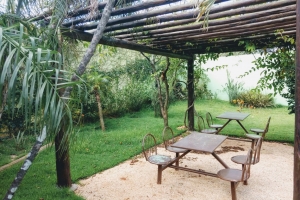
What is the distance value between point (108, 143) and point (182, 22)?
129 inches

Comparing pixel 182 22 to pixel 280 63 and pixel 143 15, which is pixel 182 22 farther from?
pixel 280 63

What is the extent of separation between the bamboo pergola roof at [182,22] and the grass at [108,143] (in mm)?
1474

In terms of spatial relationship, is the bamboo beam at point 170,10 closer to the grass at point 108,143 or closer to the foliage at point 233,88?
the grass at point 108,143

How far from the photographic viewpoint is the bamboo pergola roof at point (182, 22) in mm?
2766

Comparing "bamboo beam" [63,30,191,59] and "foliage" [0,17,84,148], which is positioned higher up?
"bamboo beam" [63,30,191,59]

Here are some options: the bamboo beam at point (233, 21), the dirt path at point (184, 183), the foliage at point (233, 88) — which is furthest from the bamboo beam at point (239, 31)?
the foliage at point (233, 88)

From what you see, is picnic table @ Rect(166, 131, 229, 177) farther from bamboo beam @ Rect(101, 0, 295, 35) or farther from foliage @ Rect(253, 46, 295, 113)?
foliage @ Rect(253, 46, 295, 113)

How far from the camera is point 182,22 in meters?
3.32

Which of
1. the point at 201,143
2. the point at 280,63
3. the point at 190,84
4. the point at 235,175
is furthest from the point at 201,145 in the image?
the point at 190,84

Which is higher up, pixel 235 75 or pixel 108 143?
pixel 235 75

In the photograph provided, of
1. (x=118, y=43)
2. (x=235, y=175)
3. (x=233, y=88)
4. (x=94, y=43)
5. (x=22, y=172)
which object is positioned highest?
(x=118, y=43)

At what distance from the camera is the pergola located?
275 cm

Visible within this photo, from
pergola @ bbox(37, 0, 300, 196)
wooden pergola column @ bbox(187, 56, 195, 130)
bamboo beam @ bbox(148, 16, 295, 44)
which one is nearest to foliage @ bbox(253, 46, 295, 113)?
pergola @ bbox(37, 0, 300, 196)

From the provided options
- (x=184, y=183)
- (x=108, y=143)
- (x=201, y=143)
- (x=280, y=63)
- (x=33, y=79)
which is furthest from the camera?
(x=108, y=143)
